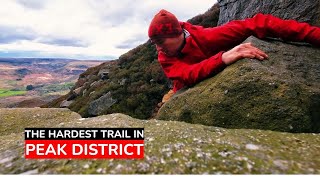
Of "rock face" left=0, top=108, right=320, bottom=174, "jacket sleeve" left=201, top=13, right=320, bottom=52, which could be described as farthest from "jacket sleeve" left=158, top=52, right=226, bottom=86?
"rock face" left=0, top=108, right=320, bottom=174

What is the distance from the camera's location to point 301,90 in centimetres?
648

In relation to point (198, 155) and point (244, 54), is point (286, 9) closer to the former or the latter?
point (244, 54)

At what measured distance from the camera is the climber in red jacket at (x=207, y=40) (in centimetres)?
721

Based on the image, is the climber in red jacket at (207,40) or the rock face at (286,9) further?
the rock face at (286,9)

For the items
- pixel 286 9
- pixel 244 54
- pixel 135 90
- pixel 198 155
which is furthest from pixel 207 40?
pixel 135 90

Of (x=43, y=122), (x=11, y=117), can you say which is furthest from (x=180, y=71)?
(x=11, y=117)

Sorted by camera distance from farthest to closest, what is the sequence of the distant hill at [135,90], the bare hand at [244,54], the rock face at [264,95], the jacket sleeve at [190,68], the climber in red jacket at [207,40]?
the distant hill at [135,90] → the jacket sleeve at [190,68] → the climber in red jacket at [207,40] → the bare hand at [244,54] → the rock face at [264,95]

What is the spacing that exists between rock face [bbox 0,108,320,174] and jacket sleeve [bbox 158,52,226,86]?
181 cm

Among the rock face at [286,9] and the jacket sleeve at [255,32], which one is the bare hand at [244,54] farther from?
the rock face at [286,9]

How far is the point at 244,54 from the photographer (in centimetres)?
701

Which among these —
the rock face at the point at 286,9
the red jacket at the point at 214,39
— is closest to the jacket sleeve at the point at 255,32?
the red jacket at the point at 214,39

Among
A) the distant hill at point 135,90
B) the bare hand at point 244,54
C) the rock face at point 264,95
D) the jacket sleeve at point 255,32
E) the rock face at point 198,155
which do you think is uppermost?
the jacket sleeve at point 255,32

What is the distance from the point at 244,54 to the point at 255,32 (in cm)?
129

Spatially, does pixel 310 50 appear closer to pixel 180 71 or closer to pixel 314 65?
pixel 314 65
